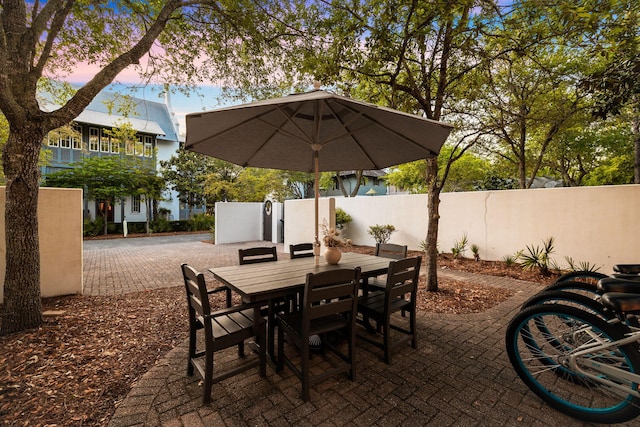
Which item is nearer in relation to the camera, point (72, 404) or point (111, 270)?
Answer: point (72, 404)

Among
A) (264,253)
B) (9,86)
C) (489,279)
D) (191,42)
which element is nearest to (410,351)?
(264,253)

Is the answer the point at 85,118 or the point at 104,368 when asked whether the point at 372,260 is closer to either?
the point at 104,368

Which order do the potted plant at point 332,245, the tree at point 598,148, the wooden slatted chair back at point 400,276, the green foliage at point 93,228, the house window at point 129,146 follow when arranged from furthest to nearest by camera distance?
the house window at point 129,146 < the green foliage at point 93,228 < the tree at point 598,148 < the potted plant at point 332,245 < the wooden slatted chair back at point 400,276

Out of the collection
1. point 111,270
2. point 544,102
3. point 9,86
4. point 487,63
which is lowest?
point 111,270

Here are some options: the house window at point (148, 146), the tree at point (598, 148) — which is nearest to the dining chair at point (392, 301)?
the tree at point (598, 148)

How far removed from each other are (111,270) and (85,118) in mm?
14764

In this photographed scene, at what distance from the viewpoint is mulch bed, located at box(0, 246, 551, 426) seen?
6.79 feet

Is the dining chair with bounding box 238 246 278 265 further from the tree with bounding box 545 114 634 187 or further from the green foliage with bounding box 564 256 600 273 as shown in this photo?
the tree with bounding box 545 114 634 187

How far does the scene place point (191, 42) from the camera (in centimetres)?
526

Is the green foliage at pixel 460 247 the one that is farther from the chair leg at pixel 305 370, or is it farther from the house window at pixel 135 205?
the house window at pixel 135 205

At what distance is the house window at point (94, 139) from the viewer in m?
17.1

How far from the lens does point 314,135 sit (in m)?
3.25

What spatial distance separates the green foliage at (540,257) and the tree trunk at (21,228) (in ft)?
27.8

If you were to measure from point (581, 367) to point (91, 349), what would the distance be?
4487 millimetres
